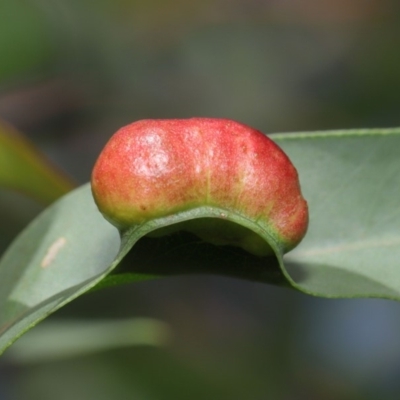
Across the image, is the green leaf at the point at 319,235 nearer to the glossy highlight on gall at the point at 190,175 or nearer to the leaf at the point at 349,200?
the leaf at the point at 349,200

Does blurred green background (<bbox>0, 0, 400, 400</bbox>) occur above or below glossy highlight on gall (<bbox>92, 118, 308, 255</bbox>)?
below

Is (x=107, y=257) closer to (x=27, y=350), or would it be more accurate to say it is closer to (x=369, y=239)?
(x=369, y=239)

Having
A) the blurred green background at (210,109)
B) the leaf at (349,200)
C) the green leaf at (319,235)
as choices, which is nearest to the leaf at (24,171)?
the green leaf at (319,235)

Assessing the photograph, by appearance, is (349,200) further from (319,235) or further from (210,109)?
(210,109)

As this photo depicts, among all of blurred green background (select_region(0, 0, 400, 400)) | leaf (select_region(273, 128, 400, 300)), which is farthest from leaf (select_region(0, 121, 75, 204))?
blurred green background (select_region(0, 0, 400, 400))

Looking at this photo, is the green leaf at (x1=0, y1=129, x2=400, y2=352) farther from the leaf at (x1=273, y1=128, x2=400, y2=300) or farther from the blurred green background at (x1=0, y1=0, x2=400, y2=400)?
the blurred green background at (x1=0, y1=0, x2=400, y2=400)

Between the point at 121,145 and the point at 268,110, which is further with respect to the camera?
the point at 268,110

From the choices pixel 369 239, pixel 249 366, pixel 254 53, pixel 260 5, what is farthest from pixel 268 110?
pixel 369 239

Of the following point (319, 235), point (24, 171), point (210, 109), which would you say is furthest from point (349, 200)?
point (210, 109)
